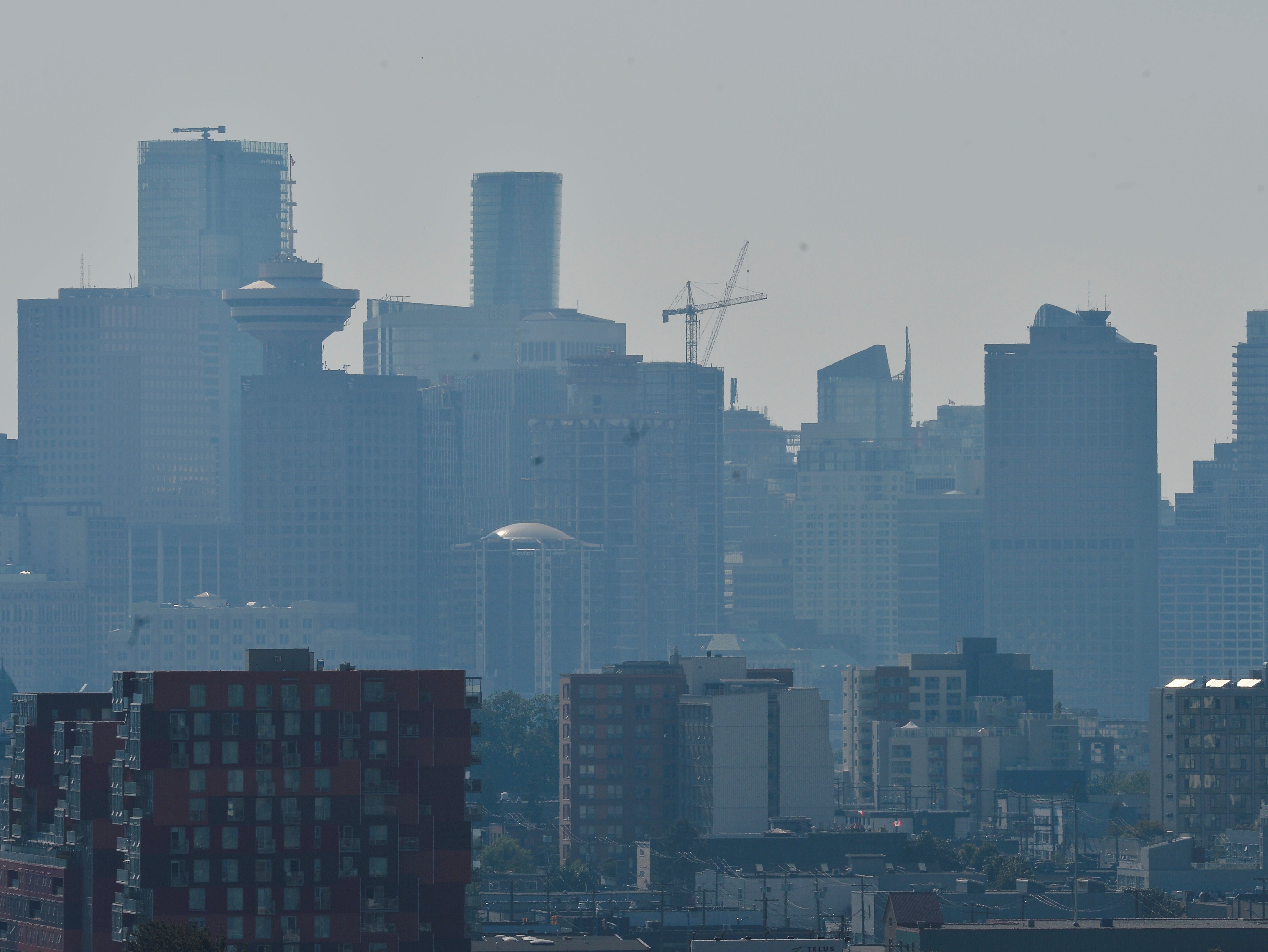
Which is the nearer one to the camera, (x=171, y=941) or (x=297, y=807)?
(x=171, y=941)

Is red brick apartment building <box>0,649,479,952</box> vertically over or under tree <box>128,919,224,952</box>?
over

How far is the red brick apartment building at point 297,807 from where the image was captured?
395 ft

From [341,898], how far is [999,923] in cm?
4734

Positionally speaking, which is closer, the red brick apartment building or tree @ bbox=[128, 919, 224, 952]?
tree @ bbox=[128, 919, 224, 952]

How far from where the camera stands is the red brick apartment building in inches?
4734

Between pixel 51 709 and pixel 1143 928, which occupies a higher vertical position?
pixel 51 709

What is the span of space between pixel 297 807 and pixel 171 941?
18.7 m

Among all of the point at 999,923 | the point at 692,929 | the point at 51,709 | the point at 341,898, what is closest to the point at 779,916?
the point at 692,929

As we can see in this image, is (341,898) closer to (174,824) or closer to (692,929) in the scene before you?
(174,824)

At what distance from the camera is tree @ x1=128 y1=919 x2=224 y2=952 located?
4028 inches

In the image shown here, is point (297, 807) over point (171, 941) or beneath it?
over

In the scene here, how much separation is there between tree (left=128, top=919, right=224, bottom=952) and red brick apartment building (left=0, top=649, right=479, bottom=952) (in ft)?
34.2

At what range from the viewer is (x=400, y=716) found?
410 ft

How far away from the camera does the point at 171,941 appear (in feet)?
338
